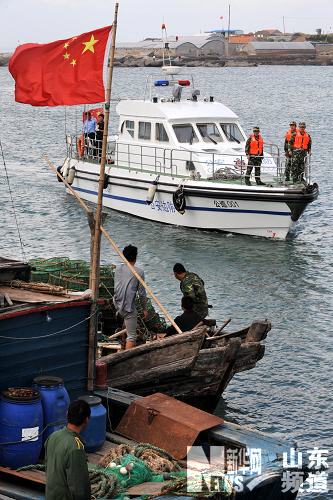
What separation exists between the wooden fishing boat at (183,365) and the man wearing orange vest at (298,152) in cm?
1316

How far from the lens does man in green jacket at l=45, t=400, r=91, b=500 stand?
9.06 metres

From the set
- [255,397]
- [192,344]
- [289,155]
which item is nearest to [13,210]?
[289,155]

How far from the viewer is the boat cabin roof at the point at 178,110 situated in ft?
96.0

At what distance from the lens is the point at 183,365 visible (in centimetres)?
1374

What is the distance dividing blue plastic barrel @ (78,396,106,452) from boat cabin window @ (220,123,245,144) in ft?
62.1

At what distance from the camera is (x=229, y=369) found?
14.8m

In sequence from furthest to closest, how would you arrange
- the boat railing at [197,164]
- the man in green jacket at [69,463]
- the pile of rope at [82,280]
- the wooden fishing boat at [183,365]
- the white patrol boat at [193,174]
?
the boat railing at [197,164]
the white patrol boat at [193,174]
the pile of rope at [82,280]
the wooden fishing boat at [183,365]
the man in green jacket at [69,463]

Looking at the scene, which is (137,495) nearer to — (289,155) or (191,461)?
(191,461)

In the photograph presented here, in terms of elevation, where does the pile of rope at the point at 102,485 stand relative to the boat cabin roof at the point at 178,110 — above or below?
below

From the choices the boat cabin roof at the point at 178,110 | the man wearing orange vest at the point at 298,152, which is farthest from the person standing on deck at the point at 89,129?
the man wearing orange vest at the point at 298,152

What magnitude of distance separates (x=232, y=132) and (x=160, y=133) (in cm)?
209

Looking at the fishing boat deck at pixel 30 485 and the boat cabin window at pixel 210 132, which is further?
the boat cabin window at pixel 210 132

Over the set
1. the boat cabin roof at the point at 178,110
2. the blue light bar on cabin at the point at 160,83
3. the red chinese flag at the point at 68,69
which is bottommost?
the boat cabin roof at the point at 178,110

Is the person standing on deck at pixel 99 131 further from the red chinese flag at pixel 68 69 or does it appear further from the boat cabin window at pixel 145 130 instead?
the red chinese flag at pixel 68 69
